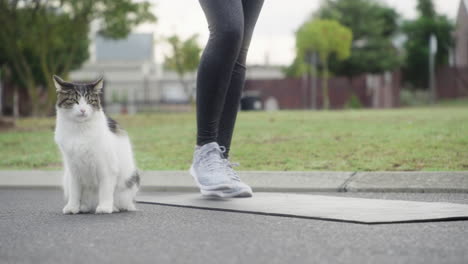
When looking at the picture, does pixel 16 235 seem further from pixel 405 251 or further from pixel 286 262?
pixel 405 251

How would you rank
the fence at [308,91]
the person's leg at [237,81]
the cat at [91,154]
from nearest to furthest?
the cat at [91,154]
the person's leg at [237,81]
the fence at [308,91]

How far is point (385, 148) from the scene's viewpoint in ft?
20.8

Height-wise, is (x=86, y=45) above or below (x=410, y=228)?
above

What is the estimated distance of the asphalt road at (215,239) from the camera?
84.8 inches

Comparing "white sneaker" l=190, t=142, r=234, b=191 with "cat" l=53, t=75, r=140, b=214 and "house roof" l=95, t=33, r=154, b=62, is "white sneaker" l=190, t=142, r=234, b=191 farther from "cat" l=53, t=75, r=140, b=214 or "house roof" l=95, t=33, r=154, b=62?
"house roof" l=95, t=33, r=154, b=62

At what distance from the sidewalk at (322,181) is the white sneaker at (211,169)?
85 cm

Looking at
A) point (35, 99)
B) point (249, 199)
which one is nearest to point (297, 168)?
point (249, 199)

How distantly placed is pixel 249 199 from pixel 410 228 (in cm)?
112

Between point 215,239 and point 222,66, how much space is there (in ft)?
3.96

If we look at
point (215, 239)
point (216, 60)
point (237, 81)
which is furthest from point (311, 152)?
point (215, 239)

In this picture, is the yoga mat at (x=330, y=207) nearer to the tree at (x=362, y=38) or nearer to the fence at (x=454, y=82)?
the fence at (x=454, y=82)

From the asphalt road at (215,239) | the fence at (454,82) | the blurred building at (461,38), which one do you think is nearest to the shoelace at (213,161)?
the asphalt road at (215,239)

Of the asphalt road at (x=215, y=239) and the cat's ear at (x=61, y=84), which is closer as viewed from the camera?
the asphalt road at (x=215, y=239)

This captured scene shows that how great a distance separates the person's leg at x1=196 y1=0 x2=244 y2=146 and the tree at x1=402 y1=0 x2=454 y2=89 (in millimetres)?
40082
